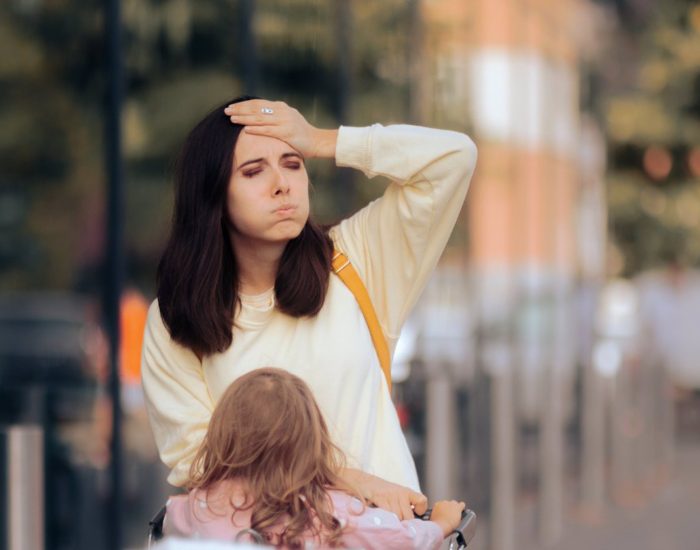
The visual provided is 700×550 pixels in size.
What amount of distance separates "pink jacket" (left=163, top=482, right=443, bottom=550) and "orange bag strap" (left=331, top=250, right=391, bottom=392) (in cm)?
49

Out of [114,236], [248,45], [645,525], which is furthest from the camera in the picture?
[645,525]

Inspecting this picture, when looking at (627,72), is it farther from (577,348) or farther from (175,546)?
(175,546)

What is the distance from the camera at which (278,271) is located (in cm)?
359

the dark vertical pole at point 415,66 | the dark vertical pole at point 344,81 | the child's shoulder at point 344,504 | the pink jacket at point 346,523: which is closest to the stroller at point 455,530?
the pink jacket at point 346,523

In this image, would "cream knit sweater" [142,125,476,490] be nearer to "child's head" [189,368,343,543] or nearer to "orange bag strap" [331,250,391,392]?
"orange bag strap" [331,250,391,392]

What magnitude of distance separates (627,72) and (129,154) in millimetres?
15371

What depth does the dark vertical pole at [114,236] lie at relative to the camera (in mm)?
7074

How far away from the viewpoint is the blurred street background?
7.80 metres

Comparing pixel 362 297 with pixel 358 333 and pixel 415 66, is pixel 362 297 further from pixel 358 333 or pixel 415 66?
pixel 415 66

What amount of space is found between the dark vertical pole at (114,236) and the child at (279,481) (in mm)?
3885

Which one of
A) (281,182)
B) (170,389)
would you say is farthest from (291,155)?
(170,389)

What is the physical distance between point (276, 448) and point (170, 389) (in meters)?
0.47

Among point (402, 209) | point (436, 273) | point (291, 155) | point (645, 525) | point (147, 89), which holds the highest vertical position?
point (291, 155)

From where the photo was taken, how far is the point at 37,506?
15.4 feet
